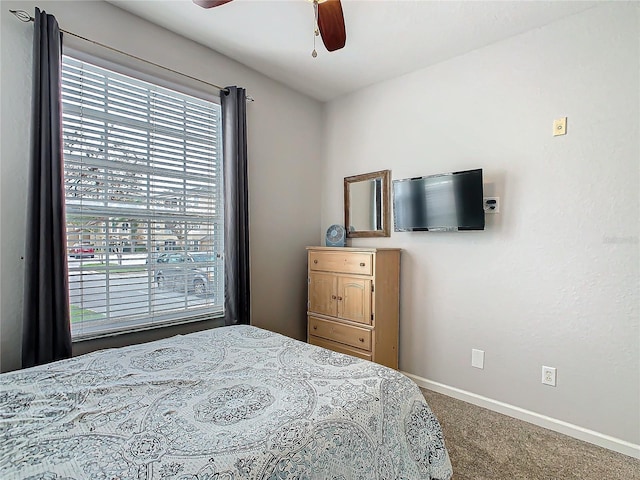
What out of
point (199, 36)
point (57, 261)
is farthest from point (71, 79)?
point (57, 261)

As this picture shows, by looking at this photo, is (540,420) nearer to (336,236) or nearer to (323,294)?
(323,294)

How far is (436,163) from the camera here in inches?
112

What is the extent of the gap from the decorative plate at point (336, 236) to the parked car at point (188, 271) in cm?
114

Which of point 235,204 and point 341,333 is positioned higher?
point 235,204

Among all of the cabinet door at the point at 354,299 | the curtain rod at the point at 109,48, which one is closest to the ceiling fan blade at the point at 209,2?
the curtain rod at the point at 109,48

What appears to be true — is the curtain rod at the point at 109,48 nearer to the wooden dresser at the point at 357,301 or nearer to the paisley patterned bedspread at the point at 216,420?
the wooden dresser at the point at 357,301

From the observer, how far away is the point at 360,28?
2371mm

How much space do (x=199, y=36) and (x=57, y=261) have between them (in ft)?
5.99

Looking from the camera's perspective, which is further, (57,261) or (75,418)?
(57,261)

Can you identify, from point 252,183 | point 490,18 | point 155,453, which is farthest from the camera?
point 252,183

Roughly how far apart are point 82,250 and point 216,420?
157 centimetres

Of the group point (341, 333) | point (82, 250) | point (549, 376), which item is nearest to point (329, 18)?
point (82, 250)

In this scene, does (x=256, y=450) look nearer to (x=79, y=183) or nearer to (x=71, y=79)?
(x=79, y=183)

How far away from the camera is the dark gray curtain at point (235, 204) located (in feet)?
8.96
